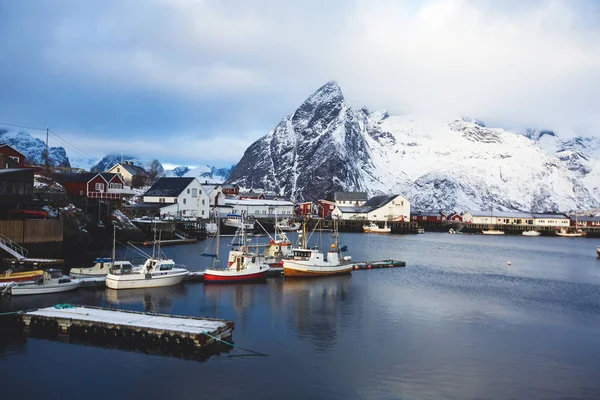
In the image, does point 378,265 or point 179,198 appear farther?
point 179,198

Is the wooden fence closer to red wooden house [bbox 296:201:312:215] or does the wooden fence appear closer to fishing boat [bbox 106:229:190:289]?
fishing boat [bbox 106:229:190:289]

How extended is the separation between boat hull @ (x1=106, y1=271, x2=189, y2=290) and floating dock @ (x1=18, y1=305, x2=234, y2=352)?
7909mm

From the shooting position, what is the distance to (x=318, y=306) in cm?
3100

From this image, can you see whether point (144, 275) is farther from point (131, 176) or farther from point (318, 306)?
point (131, 176)

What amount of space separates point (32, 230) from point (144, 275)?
60.1 feet

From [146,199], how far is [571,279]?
2560 inches

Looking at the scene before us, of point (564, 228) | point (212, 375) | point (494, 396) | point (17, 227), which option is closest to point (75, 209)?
point (17, 227)

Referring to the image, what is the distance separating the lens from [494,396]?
17.8m

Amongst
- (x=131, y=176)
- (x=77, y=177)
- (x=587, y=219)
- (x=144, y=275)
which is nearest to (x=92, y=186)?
(x=77, y=177)

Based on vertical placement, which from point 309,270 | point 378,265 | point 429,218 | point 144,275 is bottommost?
point 378,265

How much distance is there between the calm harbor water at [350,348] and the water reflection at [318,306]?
93mm

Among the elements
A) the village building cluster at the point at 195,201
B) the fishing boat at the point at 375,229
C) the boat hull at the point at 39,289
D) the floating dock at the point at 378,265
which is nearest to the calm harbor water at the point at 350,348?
the boat hull at the point at 39,289

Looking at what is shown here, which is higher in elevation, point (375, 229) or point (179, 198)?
point (179, 198)

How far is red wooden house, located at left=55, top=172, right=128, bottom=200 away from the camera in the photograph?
222ft
